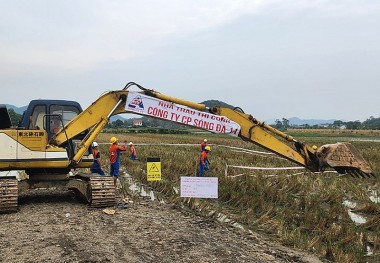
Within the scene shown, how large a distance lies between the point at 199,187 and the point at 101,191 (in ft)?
6.97

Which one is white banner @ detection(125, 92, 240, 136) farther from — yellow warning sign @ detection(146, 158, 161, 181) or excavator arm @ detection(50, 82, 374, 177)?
yellow warning sign @ detection(146, 158, 161, 181)

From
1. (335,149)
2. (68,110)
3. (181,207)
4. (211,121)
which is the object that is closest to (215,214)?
(181,207)

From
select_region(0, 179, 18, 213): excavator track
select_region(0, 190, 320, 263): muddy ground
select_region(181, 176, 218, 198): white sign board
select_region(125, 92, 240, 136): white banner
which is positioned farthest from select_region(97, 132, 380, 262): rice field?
select_region(0, 179, 18, 213): excavator track

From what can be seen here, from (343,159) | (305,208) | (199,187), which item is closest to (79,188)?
(199,187)

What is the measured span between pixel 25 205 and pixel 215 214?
4270 millimetres

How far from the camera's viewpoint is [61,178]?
30.7 feet

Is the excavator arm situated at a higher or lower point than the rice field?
higher

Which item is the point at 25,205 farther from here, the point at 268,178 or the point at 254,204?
the point at 268,178

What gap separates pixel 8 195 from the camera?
8156 millimetres

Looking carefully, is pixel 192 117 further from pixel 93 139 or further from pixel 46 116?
pixel 46 116

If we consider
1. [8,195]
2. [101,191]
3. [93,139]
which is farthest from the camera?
[101,191]

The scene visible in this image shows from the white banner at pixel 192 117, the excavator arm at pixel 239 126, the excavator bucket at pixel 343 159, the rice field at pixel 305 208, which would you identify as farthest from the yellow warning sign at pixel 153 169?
the excavator bucket at pixel 343 159

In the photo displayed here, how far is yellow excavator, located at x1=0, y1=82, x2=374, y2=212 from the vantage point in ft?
26.2

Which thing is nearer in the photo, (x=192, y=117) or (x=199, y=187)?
(x=192, y=117)
